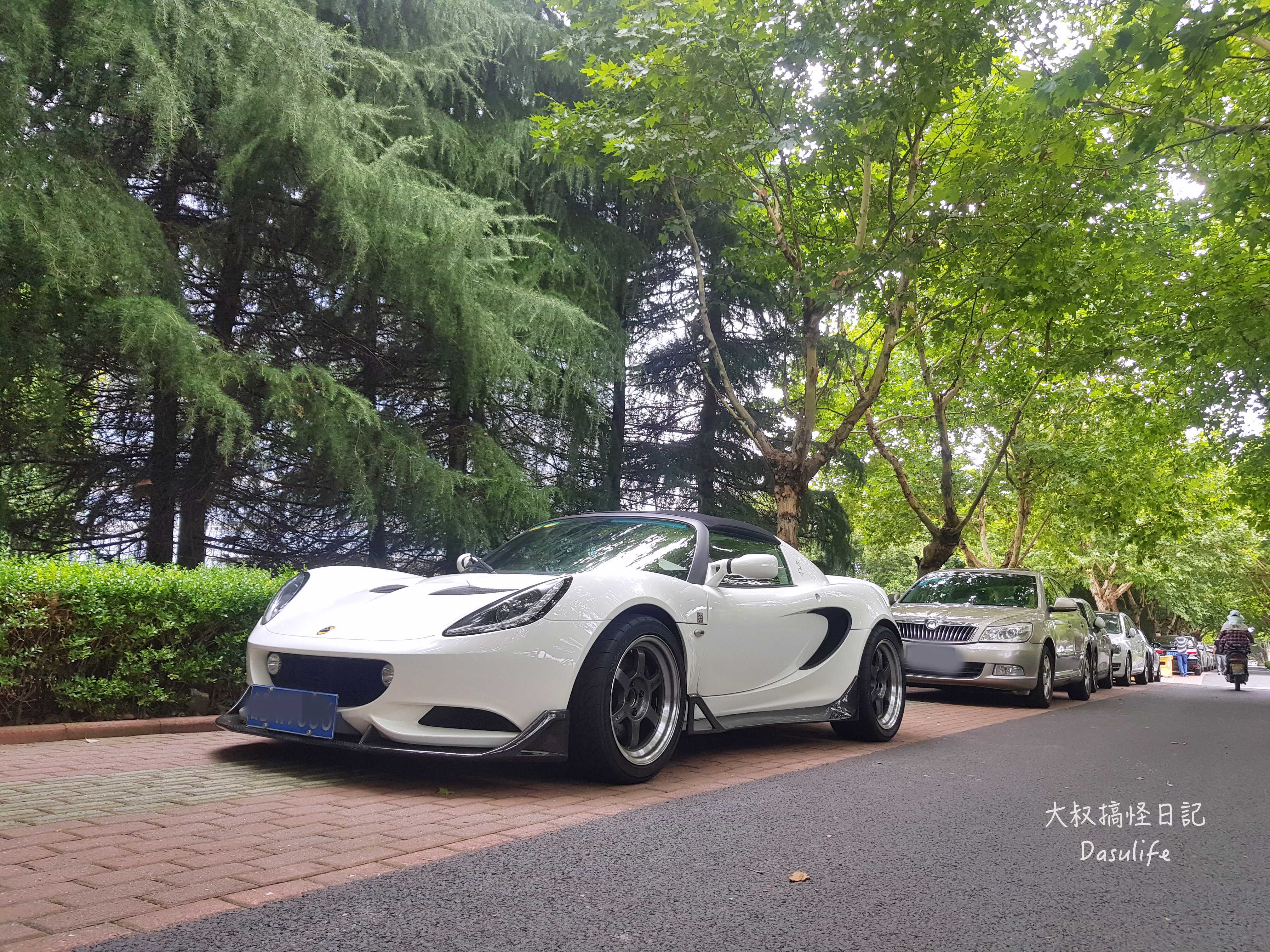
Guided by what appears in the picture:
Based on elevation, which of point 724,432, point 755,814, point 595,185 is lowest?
point 755,814

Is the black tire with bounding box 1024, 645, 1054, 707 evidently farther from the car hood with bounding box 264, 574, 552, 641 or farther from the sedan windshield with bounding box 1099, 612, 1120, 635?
the sedan windshield with bounding box 1099, 612, 1120, 635

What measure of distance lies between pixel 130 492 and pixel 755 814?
8.11 m

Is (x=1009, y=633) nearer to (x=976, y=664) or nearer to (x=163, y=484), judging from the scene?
(x=976, y=664)

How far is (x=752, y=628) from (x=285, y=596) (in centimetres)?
265

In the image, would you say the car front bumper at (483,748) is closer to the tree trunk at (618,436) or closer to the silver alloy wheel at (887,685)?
the silver alloy wheel at (887,685)

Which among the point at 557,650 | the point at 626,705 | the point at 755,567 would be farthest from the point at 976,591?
the point at 557,650

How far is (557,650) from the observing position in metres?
4.34

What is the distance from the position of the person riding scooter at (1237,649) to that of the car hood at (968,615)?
12555 millimetres

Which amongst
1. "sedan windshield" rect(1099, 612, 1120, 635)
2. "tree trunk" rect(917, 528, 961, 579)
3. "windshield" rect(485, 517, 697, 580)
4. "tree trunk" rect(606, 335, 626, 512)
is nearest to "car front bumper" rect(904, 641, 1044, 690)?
"tree trunk" rect(606, 335, 626, 512)

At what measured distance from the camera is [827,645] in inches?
255

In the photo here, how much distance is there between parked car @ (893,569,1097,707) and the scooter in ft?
35.9

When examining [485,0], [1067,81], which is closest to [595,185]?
[485,0]

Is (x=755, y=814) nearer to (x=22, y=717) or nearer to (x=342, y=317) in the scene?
(x=22, y=717)

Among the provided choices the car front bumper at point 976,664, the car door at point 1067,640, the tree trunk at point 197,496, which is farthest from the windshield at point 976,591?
the tree trunk at point 197,496
